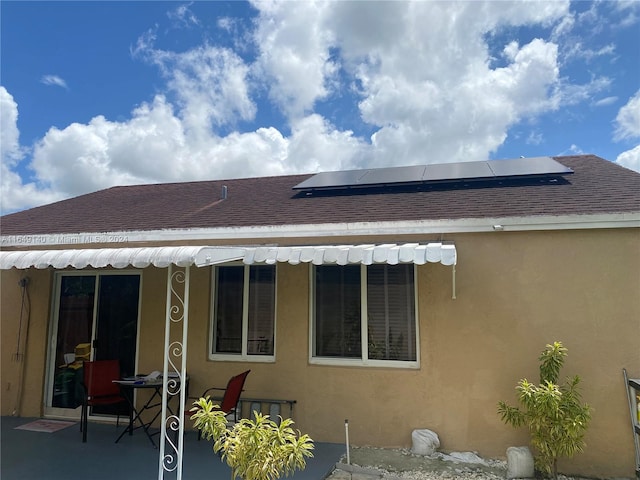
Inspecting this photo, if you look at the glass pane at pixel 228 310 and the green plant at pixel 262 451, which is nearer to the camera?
the green plant at pixel 262 451

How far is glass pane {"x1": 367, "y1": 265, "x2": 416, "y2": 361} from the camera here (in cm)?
1038

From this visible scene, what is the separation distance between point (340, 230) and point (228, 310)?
14.2 ft

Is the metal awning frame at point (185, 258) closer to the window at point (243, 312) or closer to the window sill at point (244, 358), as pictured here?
the window sill at point (244, 358)

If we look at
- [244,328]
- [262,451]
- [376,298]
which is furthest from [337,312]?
[262,451]

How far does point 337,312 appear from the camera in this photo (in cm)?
1101

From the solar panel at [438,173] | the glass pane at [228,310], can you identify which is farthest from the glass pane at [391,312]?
the solar panel at [438,173]

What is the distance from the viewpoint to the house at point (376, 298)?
8969mm

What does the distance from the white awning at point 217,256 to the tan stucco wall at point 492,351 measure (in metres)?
2.00

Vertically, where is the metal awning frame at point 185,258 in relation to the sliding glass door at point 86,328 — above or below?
above

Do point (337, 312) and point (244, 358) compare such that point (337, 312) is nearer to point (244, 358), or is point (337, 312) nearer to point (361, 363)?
point (361, 363)

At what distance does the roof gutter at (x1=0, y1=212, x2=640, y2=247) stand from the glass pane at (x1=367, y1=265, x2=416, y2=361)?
1.23 meters

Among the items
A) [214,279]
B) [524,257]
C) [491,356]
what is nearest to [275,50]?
[214,279]

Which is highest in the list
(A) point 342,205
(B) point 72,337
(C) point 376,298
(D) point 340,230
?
(A) point 342,205

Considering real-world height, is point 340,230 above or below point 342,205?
below
